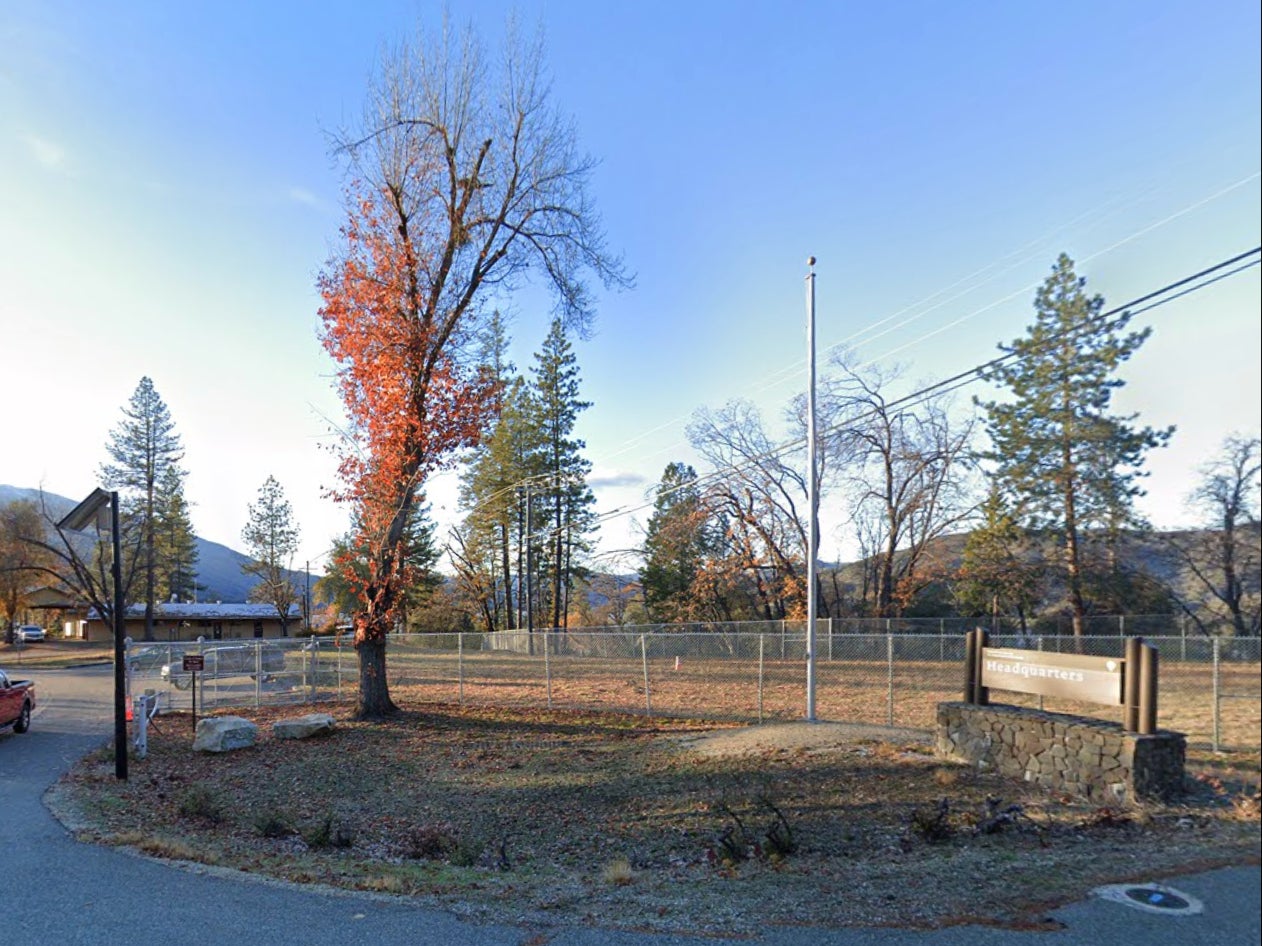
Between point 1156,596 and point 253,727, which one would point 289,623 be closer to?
point 253,727

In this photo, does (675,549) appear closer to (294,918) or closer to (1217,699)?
→ (294,918)

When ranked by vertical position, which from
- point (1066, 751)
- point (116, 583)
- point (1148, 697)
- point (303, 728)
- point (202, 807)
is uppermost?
point (116, 583)

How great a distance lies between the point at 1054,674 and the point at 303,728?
12923 millimetres

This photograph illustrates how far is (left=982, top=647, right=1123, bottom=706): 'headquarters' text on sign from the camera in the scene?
22.9 feet

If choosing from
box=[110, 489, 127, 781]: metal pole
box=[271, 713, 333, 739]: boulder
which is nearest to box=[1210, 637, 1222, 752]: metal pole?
box=[110, 489, 127, 781]: metal pole

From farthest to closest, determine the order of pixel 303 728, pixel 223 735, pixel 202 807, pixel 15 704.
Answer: pixel 15 704 < pixel 303 728 < pixel 223 735 < pixel 202 807

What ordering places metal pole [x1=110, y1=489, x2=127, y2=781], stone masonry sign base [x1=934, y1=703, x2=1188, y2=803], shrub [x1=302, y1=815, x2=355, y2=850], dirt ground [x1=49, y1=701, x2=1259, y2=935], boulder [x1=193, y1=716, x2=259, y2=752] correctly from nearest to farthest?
dirt ground [x1=49, y1=701, x2=1259, y2=935]
stone masonry sign base [x1=934, y1=703, x2=1188, y2=803]
shrub [x1=302, y1=815, x2=355, y2=850]
metal pole [x1=110, y1=489, x2=127, y2=781]
boulder [x1=193, y1=716, x2=259, y2=752]

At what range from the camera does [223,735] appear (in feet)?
45.2

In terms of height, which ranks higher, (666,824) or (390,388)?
(390,388)

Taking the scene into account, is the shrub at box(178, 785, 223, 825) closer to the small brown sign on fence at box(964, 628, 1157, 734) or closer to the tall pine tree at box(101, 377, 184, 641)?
the small brown sign on fence at box(964, 628, 1157, 734)

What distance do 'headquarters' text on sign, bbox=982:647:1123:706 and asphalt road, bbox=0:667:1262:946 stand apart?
2.91m

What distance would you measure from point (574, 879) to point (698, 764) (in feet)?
15.3

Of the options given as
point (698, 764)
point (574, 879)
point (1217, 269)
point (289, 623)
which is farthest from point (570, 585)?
point (1217, 269)

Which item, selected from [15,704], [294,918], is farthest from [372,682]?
[294,918]
